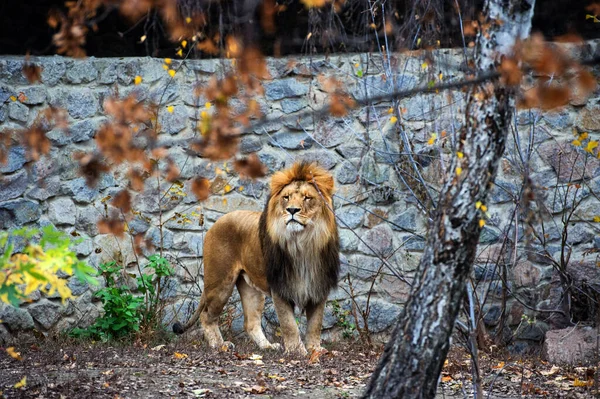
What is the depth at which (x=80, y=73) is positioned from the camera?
712 cm

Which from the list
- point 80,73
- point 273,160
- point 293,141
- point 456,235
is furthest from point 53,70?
point 456,235

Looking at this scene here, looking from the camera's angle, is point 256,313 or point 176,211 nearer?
point 256,313

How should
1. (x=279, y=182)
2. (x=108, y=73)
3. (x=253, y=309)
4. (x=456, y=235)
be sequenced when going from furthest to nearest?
(x=108, y=73), (x=253, y=309), (x=279, y=182), (x=456, y=235)

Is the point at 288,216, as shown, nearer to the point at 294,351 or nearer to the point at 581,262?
the point at 294,351

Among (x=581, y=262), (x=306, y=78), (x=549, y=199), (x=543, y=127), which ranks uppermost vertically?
(x=306, y=78)

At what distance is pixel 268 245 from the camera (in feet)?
20.1

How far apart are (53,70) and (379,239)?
3349mm

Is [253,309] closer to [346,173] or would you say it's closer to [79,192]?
[346,173]

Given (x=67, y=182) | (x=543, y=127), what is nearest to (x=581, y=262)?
(x=543, y=127)

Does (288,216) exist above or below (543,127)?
below

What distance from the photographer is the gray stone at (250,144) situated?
7.03 m

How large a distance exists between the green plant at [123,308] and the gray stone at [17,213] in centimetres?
86

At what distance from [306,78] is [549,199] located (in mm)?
2501

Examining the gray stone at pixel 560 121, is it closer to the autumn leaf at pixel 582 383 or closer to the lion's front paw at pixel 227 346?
the autumn leaf at pixel 582 383
